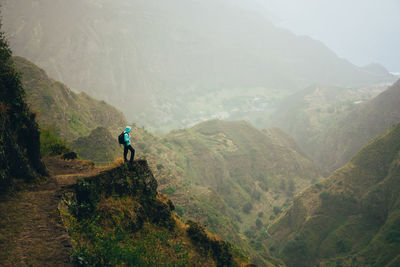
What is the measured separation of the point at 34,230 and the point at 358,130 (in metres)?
92.5

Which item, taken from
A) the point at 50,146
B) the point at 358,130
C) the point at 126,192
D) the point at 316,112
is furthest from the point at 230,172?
the point at 316,112

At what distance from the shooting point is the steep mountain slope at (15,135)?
802 centimetres

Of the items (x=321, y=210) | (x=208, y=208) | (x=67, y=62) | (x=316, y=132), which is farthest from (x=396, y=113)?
(x=67, y=62)

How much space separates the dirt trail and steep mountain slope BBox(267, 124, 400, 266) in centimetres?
3377

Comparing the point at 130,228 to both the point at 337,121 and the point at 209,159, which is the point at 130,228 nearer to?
the point at 209,159

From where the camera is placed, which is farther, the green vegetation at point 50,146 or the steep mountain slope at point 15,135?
the green vegetation at point 50,146

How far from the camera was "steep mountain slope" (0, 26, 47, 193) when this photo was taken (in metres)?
8.02

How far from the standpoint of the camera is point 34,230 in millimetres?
6883

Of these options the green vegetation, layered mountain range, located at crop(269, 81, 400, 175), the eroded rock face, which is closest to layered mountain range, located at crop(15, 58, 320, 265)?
the green vegetation

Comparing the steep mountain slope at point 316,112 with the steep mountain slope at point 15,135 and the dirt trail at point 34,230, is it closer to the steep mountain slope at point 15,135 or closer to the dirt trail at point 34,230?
the steep mountain slope at point 15,135

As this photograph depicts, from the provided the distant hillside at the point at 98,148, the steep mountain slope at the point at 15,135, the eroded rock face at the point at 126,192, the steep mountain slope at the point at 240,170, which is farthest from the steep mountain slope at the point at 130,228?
the steep mountain slope at the point at 240,170

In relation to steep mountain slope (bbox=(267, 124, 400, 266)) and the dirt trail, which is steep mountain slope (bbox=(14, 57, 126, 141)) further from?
steep mountain slope (bbox=(267, 124, 400, 266))

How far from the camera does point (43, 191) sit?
8.46 metres

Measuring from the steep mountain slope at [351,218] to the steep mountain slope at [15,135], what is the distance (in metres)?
34.9
